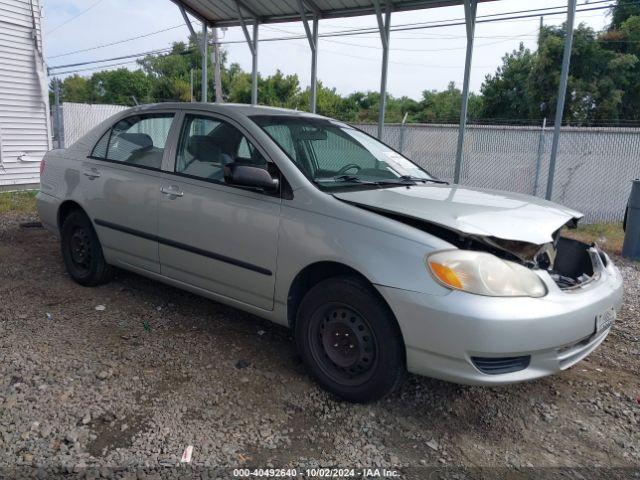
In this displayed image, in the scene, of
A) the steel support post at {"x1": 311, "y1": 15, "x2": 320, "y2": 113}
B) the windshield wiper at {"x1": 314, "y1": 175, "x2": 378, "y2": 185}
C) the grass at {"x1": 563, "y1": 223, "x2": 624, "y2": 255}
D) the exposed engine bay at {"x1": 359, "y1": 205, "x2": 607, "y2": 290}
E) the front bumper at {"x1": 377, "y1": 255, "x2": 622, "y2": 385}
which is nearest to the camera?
the front bumper at {"x1": 377, "y1": 255, "x2": 622, "y2": 385}

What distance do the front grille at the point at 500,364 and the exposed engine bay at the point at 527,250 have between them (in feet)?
1.67

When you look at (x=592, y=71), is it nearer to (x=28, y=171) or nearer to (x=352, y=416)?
→ (x=28, y=171)

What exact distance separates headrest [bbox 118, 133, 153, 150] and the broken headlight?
106 inches

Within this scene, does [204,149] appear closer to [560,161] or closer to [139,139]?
[139,139]

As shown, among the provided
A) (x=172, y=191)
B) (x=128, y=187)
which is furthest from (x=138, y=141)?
(x=172, y=191)

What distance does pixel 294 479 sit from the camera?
2451mm

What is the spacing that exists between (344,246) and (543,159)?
9.14 meters

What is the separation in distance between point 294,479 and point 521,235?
1.71m

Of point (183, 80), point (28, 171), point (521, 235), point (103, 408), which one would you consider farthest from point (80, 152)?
point (183, 80)

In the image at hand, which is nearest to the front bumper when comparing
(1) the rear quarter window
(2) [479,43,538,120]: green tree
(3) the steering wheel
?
(3) the steering wheel

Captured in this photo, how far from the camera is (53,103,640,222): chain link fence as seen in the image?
1015 cm

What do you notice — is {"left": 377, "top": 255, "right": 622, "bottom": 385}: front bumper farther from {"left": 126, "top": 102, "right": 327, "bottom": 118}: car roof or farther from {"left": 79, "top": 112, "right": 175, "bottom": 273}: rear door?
{"left": 79, "top": 112, "right": 175, "bottom": 273}: rear door

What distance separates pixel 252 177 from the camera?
3.26 m

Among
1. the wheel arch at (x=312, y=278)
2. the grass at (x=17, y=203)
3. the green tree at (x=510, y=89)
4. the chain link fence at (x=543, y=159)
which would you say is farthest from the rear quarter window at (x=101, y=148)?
the green tree at (x=510, y=89)
